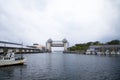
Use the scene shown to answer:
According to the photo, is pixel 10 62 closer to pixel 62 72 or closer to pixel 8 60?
pixel 8 60

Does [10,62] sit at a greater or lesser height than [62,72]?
greater

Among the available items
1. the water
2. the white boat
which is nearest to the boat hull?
the white boat

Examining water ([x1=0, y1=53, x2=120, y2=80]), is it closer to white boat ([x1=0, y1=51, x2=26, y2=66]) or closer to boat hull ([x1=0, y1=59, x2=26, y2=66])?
boat hull ([x1=0, y1=59, x2=26, y2=66])

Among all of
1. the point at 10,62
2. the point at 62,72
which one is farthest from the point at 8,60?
the point at 62,72

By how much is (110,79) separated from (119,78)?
6.93 ft

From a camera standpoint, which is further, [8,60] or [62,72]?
[8,60]

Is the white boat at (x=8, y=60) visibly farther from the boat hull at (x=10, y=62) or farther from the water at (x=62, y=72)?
the water at (x=62, y=72)

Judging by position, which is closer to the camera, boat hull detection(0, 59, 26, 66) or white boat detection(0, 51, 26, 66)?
boat hull detection(0, 59, 26, 66)

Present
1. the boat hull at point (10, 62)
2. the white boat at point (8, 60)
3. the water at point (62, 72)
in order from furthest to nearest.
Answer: the white boat at point (8, 60) < the boat hull at point (10, 62) < the water at point (62, 72)

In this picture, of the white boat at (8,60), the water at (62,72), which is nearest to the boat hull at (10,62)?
the white boat at (8,60)

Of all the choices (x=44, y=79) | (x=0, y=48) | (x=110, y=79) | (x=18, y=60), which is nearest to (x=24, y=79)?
(x=44, y=79)

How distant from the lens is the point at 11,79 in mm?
39719

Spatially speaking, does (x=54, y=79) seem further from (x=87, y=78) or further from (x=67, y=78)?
(x=87, y=78)

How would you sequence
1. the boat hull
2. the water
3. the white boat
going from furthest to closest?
1. the white boat
2. the boat hull
3. the water
